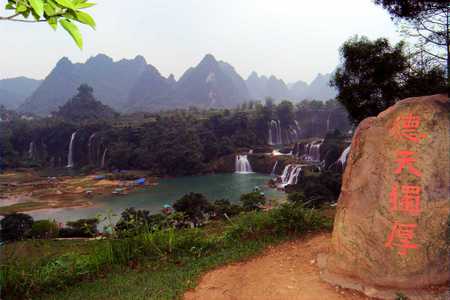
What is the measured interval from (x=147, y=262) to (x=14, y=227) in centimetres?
1274

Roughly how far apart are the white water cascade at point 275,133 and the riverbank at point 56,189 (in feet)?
54.4

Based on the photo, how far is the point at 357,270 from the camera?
9.66 ft

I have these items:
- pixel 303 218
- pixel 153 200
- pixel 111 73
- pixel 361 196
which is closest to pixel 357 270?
pixel 361 196

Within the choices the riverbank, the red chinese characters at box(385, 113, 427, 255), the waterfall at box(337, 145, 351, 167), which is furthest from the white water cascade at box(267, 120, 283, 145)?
the red chinese characters at box(385, 113, 427, 255)

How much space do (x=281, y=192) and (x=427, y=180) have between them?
19.9m

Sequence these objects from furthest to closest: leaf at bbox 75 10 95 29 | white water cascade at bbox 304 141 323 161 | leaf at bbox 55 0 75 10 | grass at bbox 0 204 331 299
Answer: white water cascade at bbox 304 141 323 161 → grass at bbox 0 204 331 299 → leaf at bbox 75 10 95 29 → leaf at bbox 55 0 75 10

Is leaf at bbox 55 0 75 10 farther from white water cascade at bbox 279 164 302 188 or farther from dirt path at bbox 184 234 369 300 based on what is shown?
white water cascade at bbox 279 164 302 188

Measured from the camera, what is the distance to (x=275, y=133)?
41594mm

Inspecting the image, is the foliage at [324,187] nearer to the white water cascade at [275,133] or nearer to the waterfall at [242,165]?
the waterfall at [242,165]

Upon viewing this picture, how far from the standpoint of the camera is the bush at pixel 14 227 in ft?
44.5

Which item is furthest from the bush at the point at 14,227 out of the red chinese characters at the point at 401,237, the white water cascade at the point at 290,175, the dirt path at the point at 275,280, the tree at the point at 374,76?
the white water cascade at the point at 290,175

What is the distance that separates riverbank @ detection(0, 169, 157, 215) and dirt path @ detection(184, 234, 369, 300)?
68.8 ft

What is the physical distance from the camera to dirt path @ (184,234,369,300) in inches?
116

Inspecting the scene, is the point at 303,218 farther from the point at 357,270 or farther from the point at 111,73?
the point at 111,73
